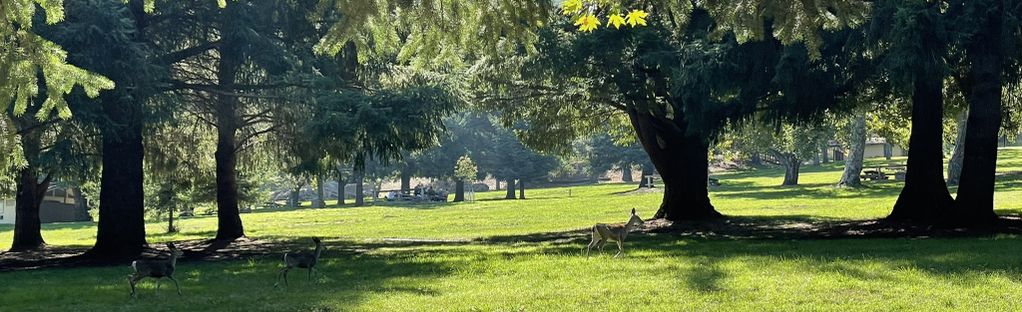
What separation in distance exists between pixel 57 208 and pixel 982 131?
5926cm

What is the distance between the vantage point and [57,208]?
2506 inches

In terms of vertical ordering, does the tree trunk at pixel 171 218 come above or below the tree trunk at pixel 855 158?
below

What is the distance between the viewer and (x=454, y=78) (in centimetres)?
2050

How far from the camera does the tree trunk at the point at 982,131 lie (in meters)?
17.7

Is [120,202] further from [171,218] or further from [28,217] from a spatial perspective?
[171,218]

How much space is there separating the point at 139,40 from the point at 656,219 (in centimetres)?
1432

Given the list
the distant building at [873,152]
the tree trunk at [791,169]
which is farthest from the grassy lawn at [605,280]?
the distant building at [873,152]

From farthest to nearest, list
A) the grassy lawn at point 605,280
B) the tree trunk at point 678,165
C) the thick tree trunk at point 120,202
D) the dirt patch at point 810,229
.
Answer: the tree trunk at point 678,165, the thick tree trunk at point 120,202, the dirt patch at point 810,229, the grassy lawn at point 605,280

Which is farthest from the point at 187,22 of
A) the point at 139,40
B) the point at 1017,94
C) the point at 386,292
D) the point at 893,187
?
the point at 893,187

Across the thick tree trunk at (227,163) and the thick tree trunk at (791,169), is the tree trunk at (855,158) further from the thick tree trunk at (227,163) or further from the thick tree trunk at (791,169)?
the thick tree trunk at (227,163)

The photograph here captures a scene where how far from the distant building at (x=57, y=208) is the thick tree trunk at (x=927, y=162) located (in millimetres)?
52593

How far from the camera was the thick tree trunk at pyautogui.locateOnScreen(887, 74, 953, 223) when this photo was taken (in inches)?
802

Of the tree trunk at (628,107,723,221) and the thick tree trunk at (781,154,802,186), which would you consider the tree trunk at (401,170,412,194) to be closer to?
the thick tree trunk at (781,154,802,186)

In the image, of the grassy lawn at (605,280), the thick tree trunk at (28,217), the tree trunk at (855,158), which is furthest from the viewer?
the tree trunk at (855,158)
